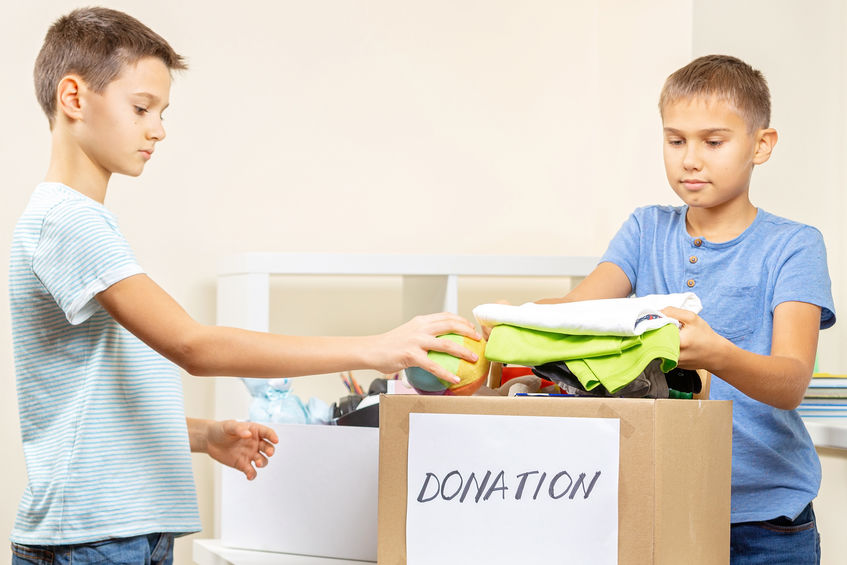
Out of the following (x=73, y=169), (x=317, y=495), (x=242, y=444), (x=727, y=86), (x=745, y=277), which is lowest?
(x=317, y=495)

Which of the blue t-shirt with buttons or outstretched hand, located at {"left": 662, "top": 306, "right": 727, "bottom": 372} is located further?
the blue t-shirt with buttons

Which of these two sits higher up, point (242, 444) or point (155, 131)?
point (155, 131)

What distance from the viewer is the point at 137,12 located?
1951 mm

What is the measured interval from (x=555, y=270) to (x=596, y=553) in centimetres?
118

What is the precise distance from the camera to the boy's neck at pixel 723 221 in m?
1.09

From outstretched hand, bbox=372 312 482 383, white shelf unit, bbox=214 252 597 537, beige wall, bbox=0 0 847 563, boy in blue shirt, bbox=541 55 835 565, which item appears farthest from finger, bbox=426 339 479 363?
beige wall, bbox=0 0 847 563

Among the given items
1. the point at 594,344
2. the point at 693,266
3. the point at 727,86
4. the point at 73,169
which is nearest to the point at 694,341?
the point at 594,344

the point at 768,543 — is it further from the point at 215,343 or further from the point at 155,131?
the point at 155,131

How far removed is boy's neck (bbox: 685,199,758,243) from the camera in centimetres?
109

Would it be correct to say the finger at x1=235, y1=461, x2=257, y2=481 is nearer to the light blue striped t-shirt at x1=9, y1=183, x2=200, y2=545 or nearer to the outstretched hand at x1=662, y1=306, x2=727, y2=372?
the light blue striped t-shirt at x1=9, y1=183, x2=200, y2=545

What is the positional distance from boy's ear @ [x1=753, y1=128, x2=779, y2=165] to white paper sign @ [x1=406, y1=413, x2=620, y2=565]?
0.52 metres

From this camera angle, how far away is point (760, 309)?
3.39 ft

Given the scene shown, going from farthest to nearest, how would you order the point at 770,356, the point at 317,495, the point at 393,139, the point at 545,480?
the point at 393,139, the point at 317,495, the point at 770,356, the point at 545,480

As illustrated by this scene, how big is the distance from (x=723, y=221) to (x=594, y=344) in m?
0.43
